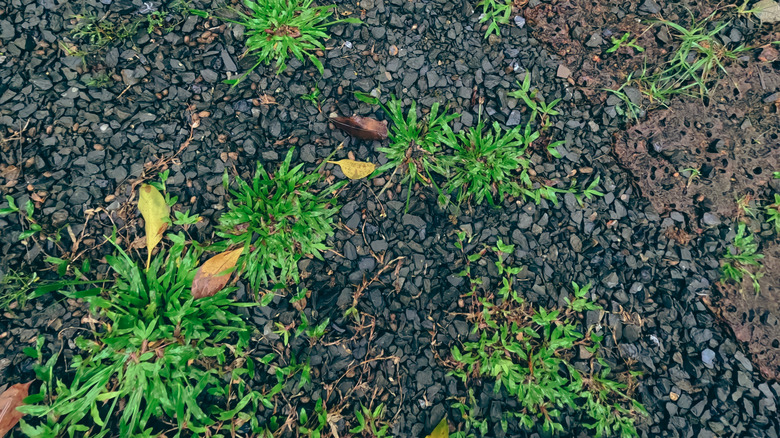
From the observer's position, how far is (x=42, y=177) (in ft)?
6.68

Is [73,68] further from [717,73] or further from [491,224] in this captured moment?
[717,73]

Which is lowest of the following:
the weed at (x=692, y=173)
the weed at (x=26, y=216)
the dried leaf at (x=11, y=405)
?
the dried leaf at (x=11, y=405)

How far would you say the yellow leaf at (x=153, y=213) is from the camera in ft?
6.53

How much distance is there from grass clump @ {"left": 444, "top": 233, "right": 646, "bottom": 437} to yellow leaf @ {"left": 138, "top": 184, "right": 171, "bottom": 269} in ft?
4.55

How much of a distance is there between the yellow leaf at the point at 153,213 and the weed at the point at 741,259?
8.83 ft

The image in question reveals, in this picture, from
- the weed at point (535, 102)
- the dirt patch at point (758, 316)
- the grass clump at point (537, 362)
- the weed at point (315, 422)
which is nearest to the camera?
the weed at point (315, 422)

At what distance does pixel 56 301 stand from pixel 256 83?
1.34 m

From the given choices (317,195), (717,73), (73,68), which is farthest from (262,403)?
(717,73)

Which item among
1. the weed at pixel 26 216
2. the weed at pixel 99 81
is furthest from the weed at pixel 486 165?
the weed at pixel 26 216

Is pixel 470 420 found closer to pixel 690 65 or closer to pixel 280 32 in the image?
pixel 280 32

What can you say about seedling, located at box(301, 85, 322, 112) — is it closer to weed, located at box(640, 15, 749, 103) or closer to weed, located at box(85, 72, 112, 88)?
weed, located at box(85, 72, 112, 88)

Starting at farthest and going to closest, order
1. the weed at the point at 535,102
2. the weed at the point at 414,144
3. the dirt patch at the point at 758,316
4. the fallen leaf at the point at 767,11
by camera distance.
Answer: the fallen leaf at the point at 767,11 < the weed at the point at 535,102 < the weed at the point at 414,144 < the dirt patch at the point at 758,316

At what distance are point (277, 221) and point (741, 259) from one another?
2287 millimetres

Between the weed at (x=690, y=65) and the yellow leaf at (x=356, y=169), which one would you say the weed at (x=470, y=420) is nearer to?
the yellow leaf at (x=356, y=169)
